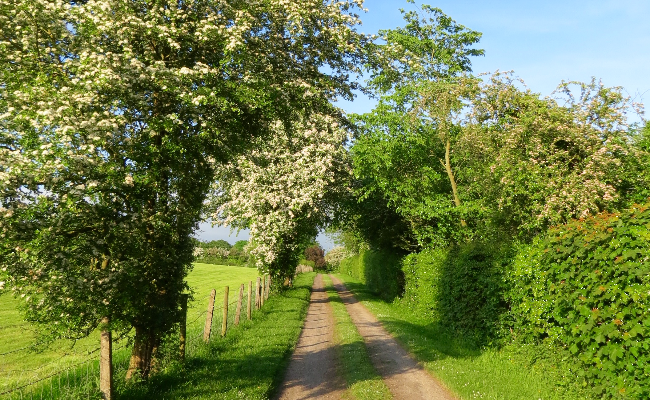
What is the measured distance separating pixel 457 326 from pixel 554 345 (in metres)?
6.15

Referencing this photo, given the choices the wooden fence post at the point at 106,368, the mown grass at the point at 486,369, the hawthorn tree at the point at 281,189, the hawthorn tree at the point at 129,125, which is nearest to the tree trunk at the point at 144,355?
the hawthorn tree at the point at 129,125

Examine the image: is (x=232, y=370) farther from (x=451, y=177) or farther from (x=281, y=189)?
(x=451, y=177)

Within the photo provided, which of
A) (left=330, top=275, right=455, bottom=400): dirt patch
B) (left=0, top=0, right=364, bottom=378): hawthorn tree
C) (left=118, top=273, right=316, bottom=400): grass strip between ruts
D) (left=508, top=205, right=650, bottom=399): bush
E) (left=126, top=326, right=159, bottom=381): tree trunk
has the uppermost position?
(left=0, top=0, right=364, bottom=378): hawthorn tree

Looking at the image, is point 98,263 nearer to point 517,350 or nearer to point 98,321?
point 98,321

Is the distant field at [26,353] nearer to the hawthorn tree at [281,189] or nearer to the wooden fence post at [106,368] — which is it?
the wooden fence post at [106,368]

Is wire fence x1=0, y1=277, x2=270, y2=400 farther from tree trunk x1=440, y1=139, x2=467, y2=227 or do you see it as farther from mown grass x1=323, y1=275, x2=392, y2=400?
tree trunk x1=440, y1=139, x2=467, y2=227

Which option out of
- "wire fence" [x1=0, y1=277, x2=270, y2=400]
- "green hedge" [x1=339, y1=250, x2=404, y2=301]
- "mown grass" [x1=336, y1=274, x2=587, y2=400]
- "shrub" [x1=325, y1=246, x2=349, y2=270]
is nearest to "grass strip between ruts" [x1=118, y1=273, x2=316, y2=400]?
"wire fence" [x1=0, y1=277, x2=270, y2=400]

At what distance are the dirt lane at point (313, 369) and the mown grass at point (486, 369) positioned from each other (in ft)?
8.41

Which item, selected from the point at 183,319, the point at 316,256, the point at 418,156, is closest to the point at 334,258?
the point at 316,256

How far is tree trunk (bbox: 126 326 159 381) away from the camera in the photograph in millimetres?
8891

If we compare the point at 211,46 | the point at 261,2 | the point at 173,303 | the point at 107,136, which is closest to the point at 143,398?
the point at 173,303

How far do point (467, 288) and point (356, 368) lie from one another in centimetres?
561

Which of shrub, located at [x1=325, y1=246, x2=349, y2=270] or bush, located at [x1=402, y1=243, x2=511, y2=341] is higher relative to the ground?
bush, located at [x1=402, y1=243, x2=511, y2=341]

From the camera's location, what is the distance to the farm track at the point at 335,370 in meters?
9.59
